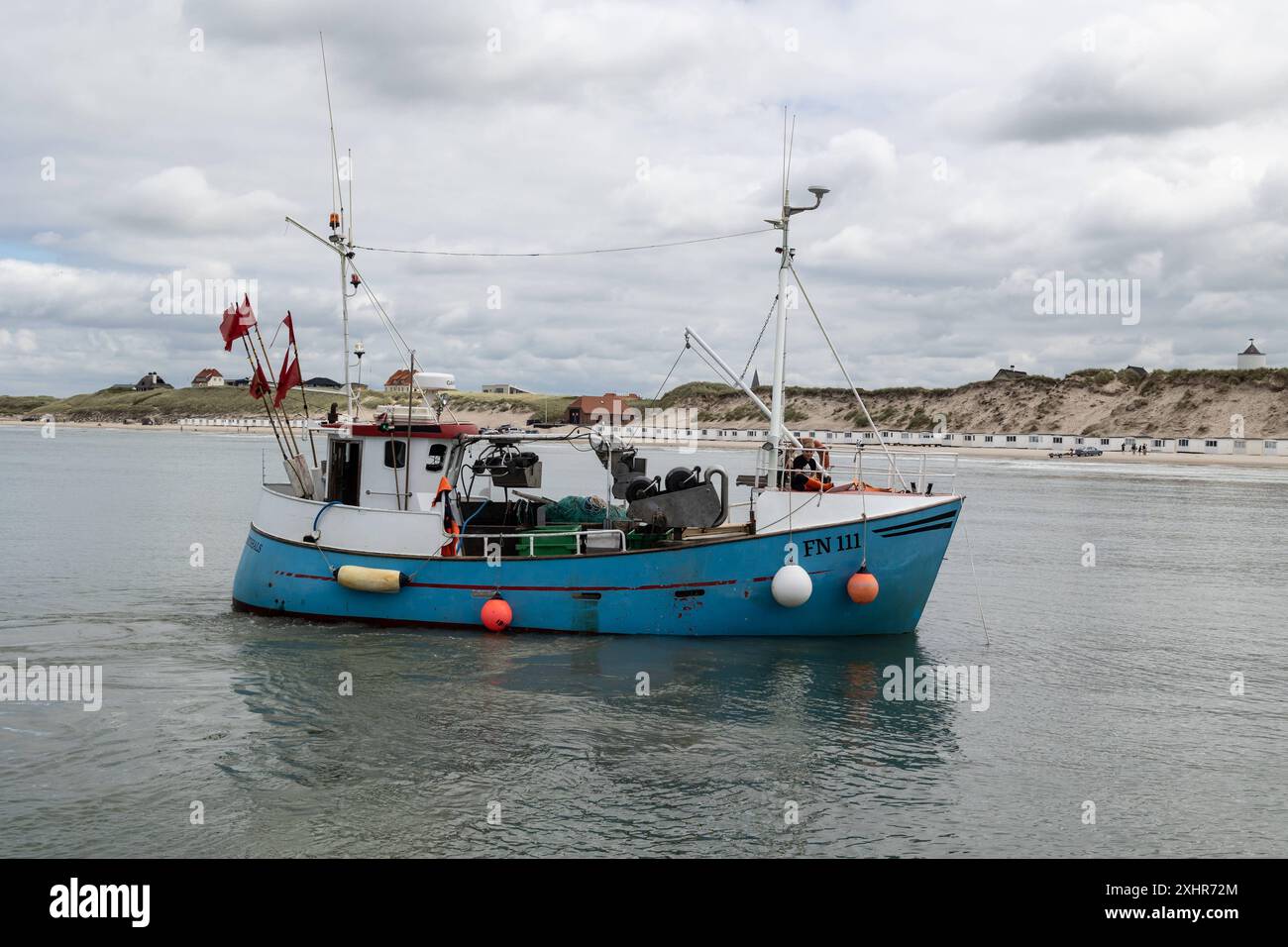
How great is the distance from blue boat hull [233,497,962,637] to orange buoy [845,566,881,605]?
208 millimetres

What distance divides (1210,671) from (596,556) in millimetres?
9960

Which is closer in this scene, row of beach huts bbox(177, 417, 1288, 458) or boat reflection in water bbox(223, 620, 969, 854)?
boat reflection in water bbox(223, 620, 969, 854)

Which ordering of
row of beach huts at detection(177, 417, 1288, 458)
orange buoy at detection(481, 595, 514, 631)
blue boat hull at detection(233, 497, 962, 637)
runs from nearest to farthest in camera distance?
blue boat hull at detection(233, 497, 962, 637), orange buoy at detection(481, 595, 514, 631), row of beach huts at detection(177, 417, 1288, 458)

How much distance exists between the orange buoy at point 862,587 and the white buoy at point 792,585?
2.22 ft

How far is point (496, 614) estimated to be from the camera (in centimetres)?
1700

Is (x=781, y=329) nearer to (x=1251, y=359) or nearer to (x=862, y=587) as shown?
(x=862, y=587)

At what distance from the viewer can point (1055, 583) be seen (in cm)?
2577

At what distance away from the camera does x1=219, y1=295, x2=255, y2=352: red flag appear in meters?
17.9

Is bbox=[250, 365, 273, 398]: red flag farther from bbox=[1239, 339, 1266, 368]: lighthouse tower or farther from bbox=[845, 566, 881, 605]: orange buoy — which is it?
bbox=[1239, 339, 1266, 368]: lighthouse tower

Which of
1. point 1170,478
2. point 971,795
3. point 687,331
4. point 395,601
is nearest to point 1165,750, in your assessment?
point 971,795

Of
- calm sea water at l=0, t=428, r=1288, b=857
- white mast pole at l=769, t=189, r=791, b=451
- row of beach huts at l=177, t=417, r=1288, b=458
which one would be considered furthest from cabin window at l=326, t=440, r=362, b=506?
row of beach huts at l=177, t=417, r=1288, b=458

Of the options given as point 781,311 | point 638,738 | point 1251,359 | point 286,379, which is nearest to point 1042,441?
point 1251,359

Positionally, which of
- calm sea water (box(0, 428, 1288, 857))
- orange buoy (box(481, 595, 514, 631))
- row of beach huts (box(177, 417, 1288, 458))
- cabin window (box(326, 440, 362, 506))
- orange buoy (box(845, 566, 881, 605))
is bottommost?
calm sea water (box(0, 428, 1288, 857))

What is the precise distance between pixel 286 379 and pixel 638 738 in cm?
949
